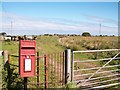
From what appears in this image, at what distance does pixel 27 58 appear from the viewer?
19.6ft

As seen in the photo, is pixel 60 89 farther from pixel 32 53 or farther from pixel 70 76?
pixel 32 53

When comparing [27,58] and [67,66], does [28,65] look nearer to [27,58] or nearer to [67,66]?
[27,58]

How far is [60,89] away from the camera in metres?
6.70

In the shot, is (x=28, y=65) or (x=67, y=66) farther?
(x=67, y=66)

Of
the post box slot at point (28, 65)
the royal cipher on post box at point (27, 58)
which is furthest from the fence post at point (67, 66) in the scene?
the post box slot at point (28, 65)

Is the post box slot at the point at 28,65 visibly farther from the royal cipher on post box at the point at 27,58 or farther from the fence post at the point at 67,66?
the fence post at the point at 67,66

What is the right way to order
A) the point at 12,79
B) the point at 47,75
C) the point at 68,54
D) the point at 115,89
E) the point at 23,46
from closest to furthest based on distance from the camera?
the point at 23,46
the point at 12,79
the point at 47,75
the point at 68,54
the point at 115,89

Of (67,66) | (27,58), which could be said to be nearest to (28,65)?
(27,58)

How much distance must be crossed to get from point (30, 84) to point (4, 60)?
0.99m


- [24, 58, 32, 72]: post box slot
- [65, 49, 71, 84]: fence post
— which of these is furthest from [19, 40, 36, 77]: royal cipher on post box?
[65, 49, 71, 84]: fence post

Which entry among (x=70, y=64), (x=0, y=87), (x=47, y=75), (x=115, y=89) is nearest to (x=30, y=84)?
(x=47, y=75)

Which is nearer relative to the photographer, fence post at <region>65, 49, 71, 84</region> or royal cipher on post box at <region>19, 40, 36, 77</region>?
royal cipher on post box at <region>19, 40, 36, 77</region>

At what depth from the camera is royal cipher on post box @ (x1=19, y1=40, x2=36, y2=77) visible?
19.4 ft

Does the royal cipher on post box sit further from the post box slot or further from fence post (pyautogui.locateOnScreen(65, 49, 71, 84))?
fence post (pyautogui.locateOnScreen(65, 49, 71, 84))
